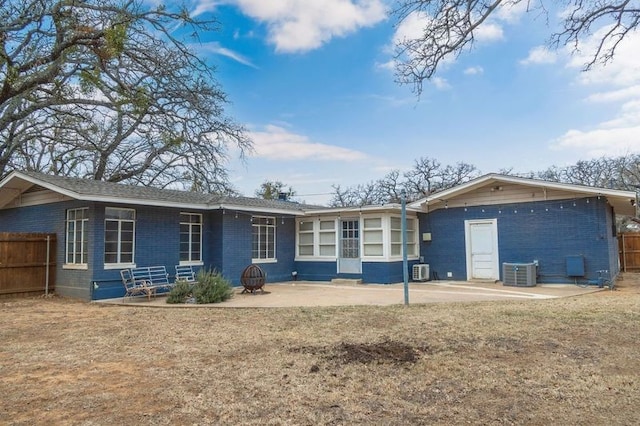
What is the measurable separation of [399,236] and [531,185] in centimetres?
439

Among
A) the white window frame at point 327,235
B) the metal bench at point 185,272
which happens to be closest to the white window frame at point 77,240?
the metal bench at point 185,272

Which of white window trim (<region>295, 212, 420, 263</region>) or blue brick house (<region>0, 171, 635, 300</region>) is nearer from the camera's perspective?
blue brick house (<region>0, 171, 635, 300</region>)

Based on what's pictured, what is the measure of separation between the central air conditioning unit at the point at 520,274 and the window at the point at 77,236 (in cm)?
1184

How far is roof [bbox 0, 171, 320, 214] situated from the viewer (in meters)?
11.0

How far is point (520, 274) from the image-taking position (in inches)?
520

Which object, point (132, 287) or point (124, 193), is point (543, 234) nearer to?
point (132, 287)

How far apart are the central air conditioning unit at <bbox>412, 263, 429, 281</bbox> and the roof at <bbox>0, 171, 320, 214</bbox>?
4.92 m

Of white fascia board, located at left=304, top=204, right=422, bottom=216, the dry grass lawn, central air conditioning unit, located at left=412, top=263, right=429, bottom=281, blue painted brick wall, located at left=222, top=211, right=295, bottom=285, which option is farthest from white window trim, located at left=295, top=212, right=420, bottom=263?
the dry grass lawn

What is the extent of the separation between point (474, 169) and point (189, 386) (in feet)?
99.5

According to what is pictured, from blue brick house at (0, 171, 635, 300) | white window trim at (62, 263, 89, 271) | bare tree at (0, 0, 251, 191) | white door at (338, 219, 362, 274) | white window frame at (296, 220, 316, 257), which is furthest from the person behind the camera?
white window frame at (296, 220, 316, 257)

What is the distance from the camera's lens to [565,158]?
3034cm

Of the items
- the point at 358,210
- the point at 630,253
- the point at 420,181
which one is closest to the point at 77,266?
the point at 358,210

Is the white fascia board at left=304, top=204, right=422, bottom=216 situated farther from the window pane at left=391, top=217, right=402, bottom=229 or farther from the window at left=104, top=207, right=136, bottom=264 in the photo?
the window at left=104, top=207, right=136, bottom=264

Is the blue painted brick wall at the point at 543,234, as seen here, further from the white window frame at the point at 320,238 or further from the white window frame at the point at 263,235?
the white window frame at the point at 263,235
